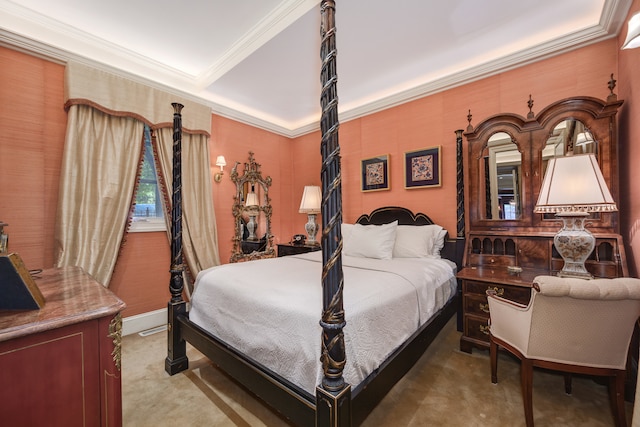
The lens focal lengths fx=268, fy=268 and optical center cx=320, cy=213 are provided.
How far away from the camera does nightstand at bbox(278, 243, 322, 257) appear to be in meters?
3.82

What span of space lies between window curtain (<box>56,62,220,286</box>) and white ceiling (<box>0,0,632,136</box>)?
0.24 metres

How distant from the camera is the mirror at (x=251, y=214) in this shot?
13.0 ft

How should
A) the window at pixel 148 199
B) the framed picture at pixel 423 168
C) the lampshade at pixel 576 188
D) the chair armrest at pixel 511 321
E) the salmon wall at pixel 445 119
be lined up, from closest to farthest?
the chair armrest at pixel 511 321 < the lampshade at pixel 576 188 < the salmon wall at pixel 445 119 < the window at pixel 148 199 < the framed picture at pixel 423 168

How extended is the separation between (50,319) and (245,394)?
1.36m

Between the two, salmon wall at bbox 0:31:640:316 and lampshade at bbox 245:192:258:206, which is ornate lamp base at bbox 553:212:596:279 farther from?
lampshade at bbox 245:192:258:206

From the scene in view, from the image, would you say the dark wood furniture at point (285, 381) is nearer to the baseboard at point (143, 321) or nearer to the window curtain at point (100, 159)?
the baseboard at point (143, 321)

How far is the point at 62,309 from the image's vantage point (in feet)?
3.22

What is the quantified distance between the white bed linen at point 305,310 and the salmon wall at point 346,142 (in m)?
1.34

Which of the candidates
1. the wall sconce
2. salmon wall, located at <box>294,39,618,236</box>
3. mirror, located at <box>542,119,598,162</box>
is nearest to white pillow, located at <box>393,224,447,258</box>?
salmon wall, located at <box>294,39,618,236</box>

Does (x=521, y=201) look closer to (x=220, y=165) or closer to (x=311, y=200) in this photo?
(x=311, y=200)

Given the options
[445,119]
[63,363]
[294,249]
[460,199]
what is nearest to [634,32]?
[460,199]

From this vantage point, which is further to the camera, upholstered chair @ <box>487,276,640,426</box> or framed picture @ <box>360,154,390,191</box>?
framed picture @ <box>360,154,390,191</box>

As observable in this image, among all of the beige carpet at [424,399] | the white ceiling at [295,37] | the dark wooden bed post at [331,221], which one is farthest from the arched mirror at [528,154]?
the dark wooden bed post at [331,221]

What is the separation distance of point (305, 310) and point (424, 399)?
1115 mm
